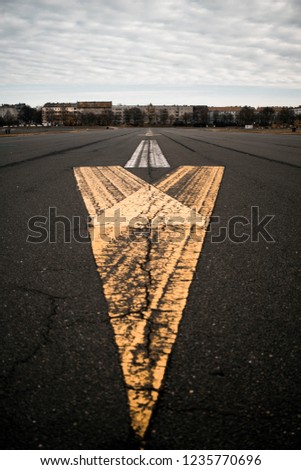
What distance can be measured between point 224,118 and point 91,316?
207109 millimetres
